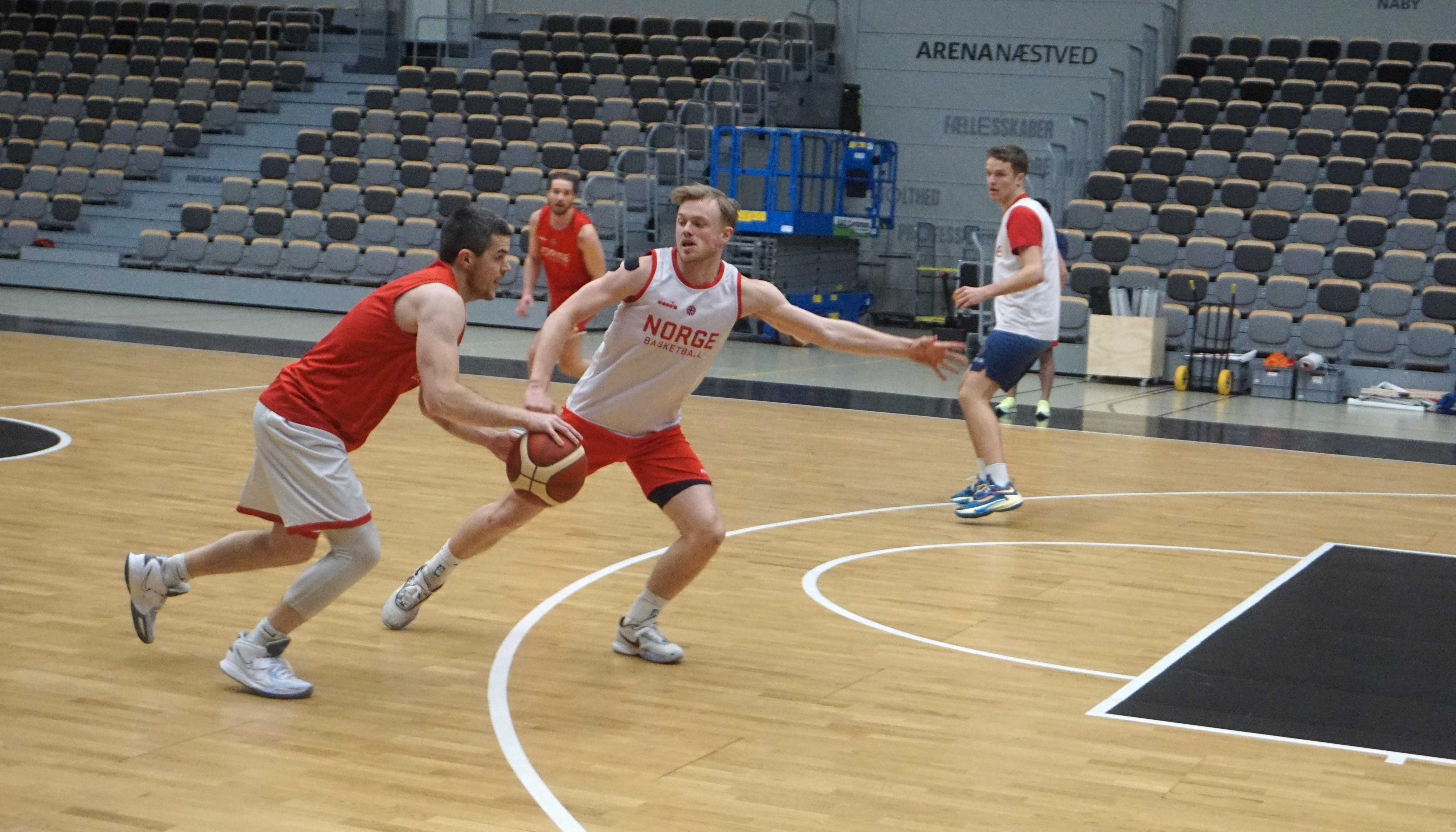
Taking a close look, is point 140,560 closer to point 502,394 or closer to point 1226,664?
point 1226,664

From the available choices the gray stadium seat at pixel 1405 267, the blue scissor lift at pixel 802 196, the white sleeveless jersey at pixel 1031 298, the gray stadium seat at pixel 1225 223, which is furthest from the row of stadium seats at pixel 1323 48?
the white sleeveless jersey at pixel 1031 298

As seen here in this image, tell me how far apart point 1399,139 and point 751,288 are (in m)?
13.3

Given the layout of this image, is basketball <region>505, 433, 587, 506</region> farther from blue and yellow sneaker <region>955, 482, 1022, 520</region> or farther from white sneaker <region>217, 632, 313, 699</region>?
blue and yellow sneaker <region>955, 482, 1022, 520</region>

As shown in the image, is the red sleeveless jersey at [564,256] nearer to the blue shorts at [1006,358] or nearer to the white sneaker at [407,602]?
the blue shorts at [1006,358]

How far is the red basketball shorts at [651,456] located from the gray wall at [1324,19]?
16.0m

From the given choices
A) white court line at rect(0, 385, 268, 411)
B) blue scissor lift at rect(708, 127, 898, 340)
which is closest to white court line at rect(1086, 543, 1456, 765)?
white court line at rect(0, 385, 268, 411)

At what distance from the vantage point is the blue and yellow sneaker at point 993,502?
23.9ft

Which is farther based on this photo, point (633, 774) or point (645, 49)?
point (645, 49)

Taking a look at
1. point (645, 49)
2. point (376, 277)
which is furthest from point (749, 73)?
point (376, 277)

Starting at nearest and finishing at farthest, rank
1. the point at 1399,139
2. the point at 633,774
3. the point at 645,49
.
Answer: the point at 633,774 < the point at 1399,139 < the point at 645,49

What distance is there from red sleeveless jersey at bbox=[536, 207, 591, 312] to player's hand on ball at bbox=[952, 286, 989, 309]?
322cm

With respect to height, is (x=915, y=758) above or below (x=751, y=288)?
below

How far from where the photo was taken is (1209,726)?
4.27 meters

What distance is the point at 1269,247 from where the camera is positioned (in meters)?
15.1
